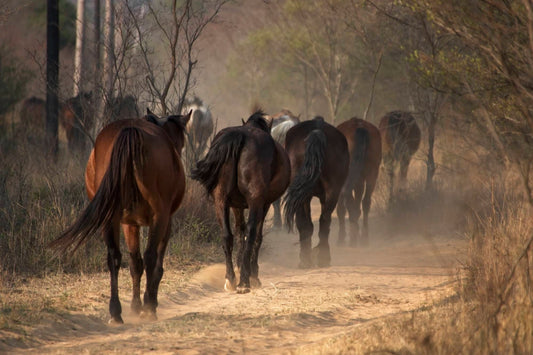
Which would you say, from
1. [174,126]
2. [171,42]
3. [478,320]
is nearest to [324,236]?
[174,126]

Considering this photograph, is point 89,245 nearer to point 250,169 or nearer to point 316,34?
point 250,169

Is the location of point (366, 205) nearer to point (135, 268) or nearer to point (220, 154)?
point (220, 154)

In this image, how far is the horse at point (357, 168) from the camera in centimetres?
1179

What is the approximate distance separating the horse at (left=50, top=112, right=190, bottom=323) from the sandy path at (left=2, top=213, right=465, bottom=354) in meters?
0.49

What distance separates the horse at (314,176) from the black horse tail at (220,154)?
1842mm

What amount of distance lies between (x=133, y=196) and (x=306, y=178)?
12.2 ft

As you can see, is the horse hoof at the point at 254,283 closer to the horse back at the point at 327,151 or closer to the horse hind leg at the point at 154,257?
the horse hind leg at the point at 154,257

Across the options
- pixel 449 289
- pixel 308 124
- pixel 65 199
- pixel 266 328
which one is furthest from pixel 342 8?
pixel 266 328

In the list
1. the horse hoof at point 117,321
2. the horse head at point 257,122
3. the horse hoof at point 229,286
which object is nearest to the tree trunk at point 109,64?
the horse head at point 257,122

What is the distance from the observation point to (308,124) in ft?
32.4

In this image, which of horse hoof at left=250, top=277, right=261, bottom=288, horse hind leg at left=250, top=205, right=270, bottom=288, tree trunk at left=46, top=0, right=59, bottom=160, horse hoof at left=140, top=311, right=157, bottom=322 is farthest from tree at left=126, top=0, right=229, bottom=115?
horse hoof at left=140, top=311, right=157, bottom=322

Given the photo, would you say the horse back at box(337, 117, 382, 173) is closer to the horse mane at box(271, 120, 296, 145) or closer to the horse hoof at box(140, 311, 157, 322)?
the horse mane at box(271, 120, 296, 145)

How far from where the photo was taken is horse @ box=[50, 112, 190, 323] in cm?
564

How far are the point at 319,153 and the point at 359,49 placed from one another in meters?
17.7
